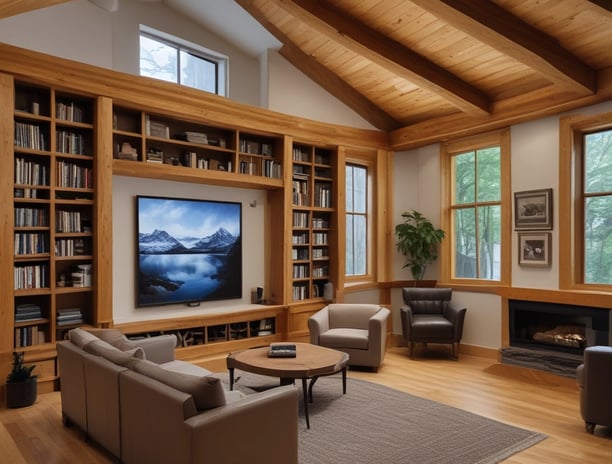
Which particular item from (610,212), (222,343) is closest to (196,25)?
(222,343)

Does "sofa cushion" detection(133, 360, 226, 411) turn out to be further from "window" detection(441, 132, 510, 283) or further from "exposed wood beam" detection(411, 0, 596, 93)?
"window" detection(441, 132, 510, 283)

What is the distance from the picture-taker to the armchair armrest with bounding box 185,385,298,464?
7.20 ft

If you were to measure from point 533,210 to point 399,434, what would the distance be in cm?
335

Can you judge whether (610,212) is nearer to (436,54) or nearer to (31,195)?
(436,54)

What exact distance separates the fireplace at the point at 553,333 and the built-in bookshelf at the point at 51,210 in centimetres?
474

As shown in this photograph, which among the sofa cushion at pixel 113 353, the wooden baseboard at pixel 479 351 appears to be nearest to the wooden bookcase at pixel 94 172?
the sofa cushion at pixel 113 353

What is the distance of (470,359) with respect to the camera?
5.82m

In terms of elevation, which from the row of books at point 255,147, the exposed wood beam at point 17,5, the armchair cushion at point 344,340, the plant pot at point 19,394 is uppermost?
the exposed wood beam at point 17,5

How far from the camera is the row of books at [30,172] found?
4.14 m

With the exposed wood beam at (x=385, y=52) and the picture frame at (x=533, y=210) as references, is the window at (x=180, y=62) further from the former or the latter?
the picture frame at (x=533, y=210)

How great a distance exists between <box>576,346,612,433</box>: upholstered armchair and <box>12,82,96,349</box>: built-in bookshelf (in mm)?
4436

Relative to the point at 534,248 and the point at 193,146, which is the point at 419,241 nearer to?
the point at 534,248

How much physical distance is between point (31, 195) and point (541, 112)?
214 inches

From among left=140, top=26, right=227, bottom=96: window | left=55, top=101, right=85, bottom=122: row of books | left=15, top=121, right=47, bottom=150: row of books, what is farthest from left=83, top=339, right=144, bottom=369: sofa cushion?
left=140, top=26, right=227, bottom=96: window
